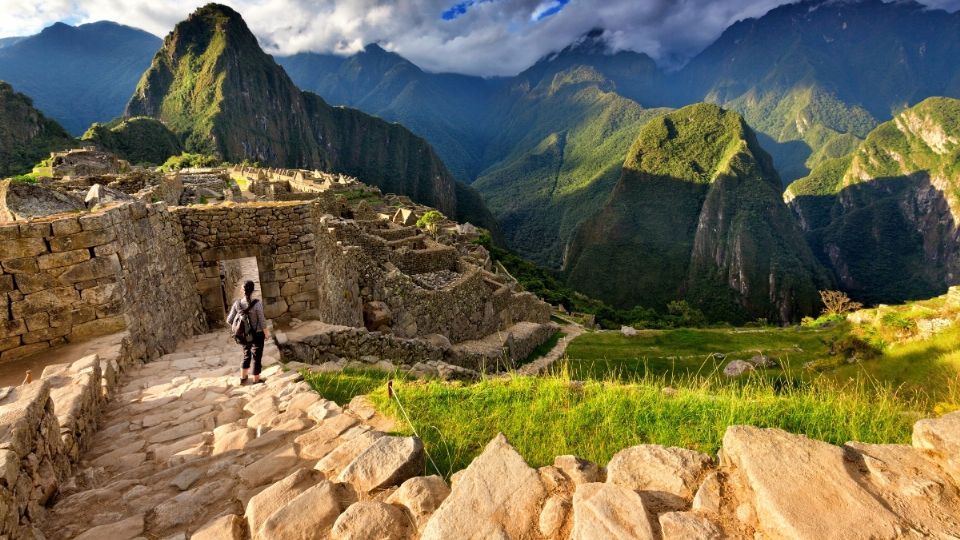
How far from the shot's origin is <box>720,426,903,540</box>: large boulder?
2.22 m

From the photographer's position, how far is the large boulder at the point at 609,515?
2.33 meters

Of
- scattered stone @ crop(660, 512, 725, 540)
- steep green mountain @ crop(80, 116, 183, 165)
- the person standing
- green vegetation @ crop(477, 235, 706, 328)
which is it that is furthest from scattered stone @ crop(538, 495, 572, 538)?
steep green mountain @ crop(80, 116, 183, 165)

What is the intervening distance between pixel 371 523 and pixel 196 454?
2239 millimetres

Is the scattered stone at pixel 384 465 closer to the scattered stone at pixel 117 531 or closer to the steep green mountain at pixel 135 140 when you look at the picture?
the scattered stone at pixel 117 531

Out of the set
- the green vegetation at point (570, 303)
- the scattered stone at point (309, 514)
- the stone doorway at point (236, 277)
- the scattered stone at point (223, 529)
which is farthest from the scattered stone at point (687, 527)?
the green vegetation at point (570, 303)

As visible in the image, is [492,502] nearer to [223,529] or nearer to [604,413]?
[223,529]

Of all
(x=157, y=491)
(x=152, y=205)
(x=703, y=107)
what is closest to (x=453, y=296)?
(x=152, y=205)

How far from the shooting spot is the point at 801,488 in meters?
2.46

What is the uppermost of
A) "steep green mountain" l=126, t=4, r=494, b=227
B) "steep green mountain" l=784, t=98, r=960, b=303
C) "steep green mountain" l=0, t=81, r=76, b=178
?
"steep green mountain" l=126, t=4, r=494, b=227

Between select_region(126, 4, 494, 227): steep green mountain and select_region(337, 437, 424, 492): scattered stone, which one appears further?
select_region(126, 4, 494, 227): steep green mountain

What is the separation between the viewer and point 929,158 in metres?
148

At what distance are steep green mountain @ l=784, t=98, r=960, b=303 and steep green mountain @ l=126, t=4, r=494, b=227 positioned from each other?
109m

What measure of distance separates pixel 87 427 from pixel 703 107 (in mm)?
167476

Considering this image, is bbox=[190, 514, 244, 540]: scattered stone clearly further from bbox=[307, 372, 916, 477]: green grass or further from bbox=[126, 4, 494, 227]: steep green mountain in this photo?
bbox=[126, 4, 494, 227]: steep green mountain
